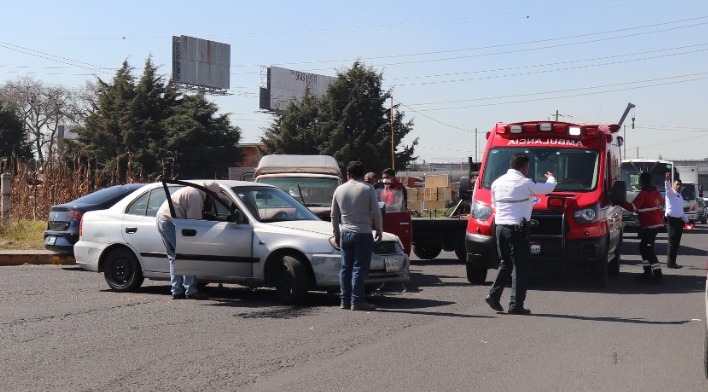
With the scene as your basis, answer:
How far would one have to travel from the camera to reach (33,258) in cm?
1892

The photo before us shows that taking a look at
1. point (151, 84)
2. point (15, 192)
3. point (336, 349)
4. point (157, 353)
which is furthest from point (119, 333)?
point (151, 84)

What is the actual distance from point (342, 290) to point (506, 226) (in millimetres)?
2033

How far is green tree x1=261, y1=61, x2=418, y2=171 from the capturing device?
2442 inches

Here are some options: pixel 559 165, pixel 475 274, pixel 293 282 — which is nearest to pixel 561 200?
pixel 559 165

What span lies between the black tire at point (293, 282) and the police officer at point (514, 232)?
2214 mm

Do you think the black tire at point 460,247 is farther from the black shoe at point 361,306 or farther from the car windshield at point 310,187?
the black shoe at point 361,306

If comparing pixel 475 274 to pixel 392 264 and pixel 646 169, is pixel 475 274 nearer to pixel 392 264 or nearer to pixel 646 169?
pixel 392 264

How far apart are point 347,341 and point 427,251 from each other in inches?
440

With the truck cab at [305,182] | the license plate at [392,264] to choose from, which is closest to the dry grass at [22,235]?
the truck cab at [305,182]

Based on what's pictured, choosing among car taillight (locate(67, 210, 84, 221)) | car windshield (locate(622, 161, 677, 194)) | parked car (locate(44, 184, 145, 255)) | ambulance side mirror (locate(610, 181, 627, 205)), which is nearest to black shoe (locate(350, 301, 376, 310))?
A: ambulance side mirror (locate(610, 181, 627, 205))

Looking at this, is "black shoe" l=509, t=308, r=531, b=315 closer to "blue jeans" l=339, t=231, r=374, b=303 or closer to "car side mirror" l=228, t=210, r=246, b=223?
"blue jeans" l=339, t=231, r=374, b=303

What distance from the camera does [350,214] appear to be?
11.8 m

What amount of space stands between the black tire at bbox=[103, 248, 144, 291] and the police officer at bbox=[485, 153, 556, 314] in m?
4.85

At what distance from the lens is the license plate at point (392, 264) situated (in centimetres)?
1251
